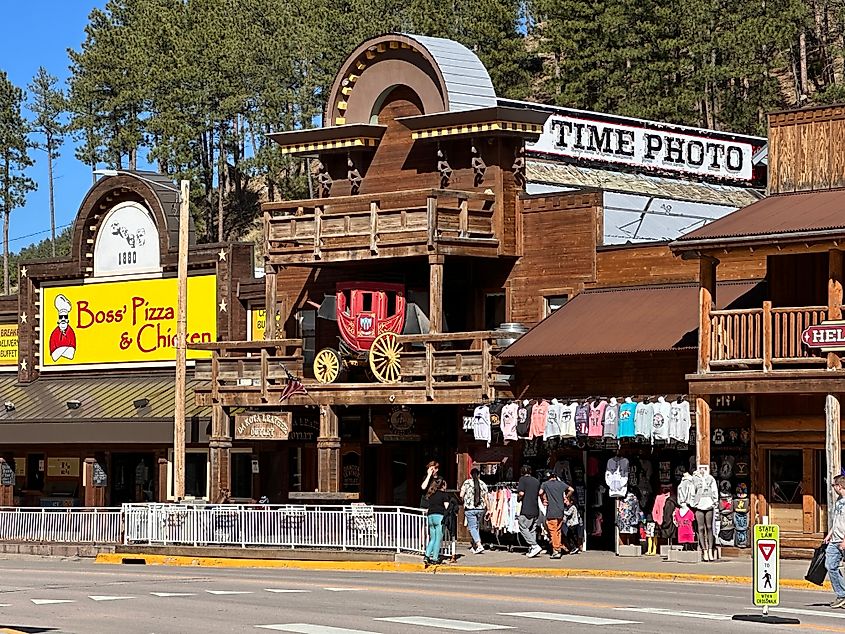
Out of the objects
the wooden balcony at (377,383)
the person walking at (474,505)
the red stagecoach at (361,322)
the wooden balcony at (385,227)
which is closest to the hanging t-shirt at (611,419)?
the person walking at (474,505)

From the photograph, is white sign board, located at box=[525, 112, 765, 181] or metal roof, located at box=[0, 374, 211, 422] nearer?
white sign board, located at box=[525, 112, 765, 181]

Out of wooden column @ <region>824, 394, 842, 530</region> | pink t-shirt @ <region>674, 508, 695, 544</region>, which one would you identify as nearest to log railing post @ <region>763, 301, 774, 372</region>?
wooden column @ <region>824, 394, 842, 530</region>

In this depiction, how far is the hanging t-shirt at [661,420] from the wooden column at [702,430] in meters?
1.22

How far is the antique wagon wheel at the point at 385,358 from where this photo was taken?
40.3 meters

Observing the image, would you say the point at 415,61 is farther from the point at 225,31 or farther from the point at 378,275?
the point at 225,31

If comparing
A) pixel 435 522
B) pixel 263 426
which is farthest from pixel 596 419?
pixel 263 426

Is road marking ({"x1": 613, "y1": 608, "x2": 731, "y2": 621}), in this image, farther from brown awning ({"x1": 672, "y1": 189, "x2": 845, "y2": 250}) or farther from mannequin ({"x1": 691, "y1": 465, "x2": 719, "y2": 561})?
brown awning ({"x1": 672, "y1": 189, "x2": 845, "y2": 250})

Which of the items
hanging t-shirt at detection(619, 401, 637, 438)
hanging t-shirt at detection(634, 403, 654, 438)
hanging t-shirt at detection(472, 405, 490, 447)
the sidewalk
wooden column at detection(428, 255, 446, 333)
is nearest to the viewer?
the sidewalk

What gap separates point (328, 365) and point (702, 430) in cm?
1185

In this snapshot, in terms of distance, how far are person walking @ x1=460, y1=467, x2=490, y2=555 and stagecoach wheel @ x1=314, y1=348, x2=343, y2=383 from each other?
5391 mm

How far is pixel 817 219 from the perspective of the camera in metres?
31.7

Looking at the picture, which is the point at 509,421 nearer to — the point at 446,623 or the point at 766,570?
the point at 766,570

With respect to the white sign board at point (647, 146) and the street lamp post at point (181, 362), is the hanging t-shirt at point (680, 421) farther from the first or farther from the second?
the street lamp post at point (181, 362)

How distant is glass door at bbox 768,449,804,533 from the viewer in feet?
112
